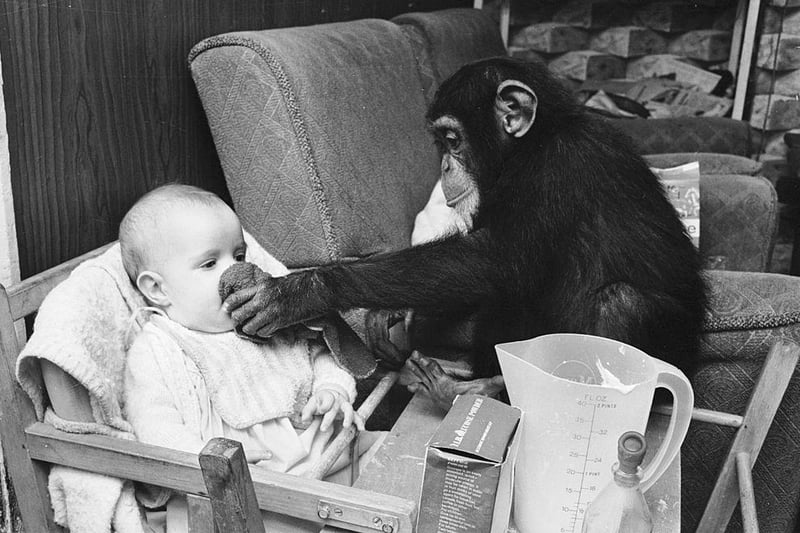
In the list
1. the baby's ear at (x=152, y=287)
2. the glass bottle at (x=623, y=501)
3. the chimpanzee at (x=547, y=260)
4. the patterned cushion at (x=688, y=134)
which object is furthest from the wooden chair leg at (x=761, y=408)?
the patterned cushion at (x=688, y=134)

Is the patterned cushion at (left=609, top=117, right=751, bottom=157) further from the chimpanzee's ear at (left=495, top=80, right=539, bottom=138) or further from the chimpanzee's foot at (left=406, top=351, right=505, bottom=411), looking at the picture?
the chimpanzee's foot at (left=406, top=351, right=505, bottom=411)

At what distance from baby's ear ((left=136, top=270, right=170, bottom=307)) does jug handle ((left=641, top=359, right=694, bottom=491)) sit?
0.75m

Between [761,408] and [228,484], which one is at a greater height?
[228,484]

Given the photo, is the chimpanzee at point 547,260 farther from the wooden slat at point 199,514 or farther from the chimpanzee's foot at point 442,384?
the wooden slat at point 199,514

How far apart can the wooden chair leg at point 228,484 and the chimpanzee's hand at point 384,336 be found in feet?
2.30

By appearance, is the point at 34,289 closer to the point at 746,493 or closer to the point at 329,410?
the point at 329,410

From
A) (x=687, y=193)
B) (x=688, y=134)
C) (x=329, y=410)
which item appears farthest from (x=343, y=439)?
(x=688, y=134)

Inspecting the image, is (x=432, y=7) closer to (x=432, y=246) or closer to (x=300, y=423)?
(x=432, y=246)

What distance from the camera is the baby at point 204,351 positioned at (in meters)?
1.15

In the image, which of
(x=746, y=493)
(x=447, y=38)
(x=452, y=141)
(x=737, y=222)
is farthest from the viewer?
(x=447, y=38)

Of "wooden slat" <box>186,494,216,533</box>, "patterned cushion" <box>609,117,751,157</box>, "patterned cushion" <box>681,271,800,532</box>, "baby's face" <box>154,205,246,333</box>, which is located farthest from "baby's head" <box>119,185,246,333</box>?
"patterned cushion" <box>609,117,751,157</box>

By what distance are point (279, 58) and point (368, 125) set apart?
0.38 metres

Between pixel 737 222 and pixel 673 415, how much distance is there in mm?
1544

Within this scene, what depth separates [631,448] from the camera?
803 millimetres
